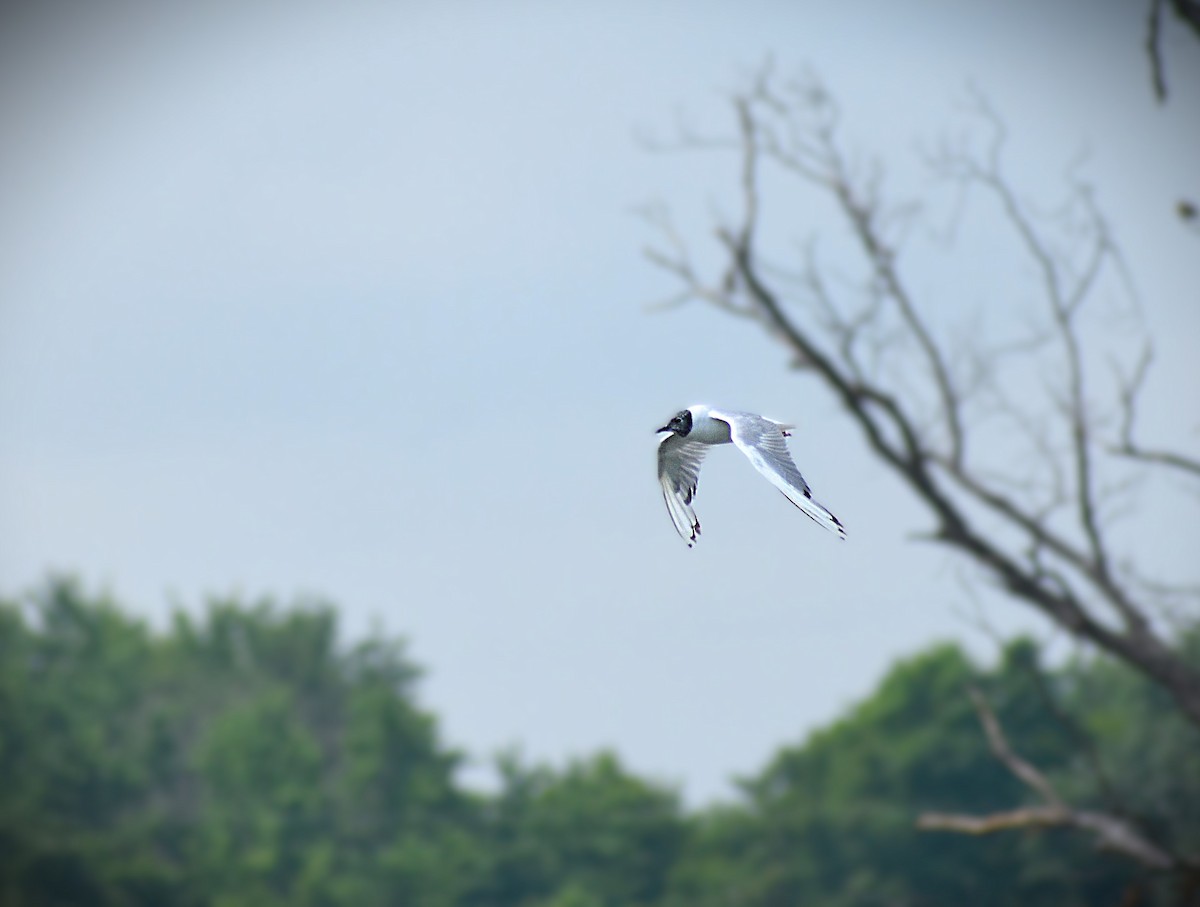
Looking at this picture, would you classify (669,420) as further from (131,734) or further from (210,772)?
(131,734)

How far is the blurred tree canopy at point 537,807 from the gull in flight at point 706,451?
4089cm

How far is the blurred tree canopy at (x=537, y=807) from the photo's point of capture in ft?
184

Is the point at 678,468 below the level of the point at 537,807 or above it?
below

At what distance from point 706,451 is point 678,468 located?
19cm

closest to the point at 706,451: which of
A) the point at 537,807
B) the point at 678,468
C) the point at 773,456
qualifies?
the point at 678,468

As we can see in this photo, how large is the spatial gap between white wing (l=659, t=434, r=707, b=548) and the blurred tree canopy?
40837mm

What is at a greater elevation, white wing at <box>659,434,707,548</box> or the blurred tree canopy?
the blurred tree canopy

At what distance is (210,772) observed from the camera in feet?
230

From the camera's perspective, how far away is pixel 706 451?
440 inches

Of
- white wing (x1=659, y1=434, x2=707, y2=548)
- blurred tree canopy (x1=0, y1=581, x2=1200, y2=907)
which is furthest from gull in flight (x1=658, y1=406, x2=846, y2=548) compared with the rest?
blurred tree canopy (x1=0, y1=581, x2=1200, y2=907)

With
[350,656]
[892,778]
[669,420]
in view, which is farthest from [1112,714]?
[669,420]

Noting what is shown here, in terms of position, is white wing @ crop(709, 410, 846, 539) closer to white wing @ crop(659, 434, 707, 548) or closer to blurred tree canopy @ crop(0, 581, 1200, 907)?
white wing @ crop(659, 434, 707, 548)

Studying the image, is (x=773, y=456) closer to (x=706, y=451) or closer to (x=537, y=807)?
(x=706, y=451)

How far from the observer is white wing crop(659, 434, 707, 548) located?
1095cm
